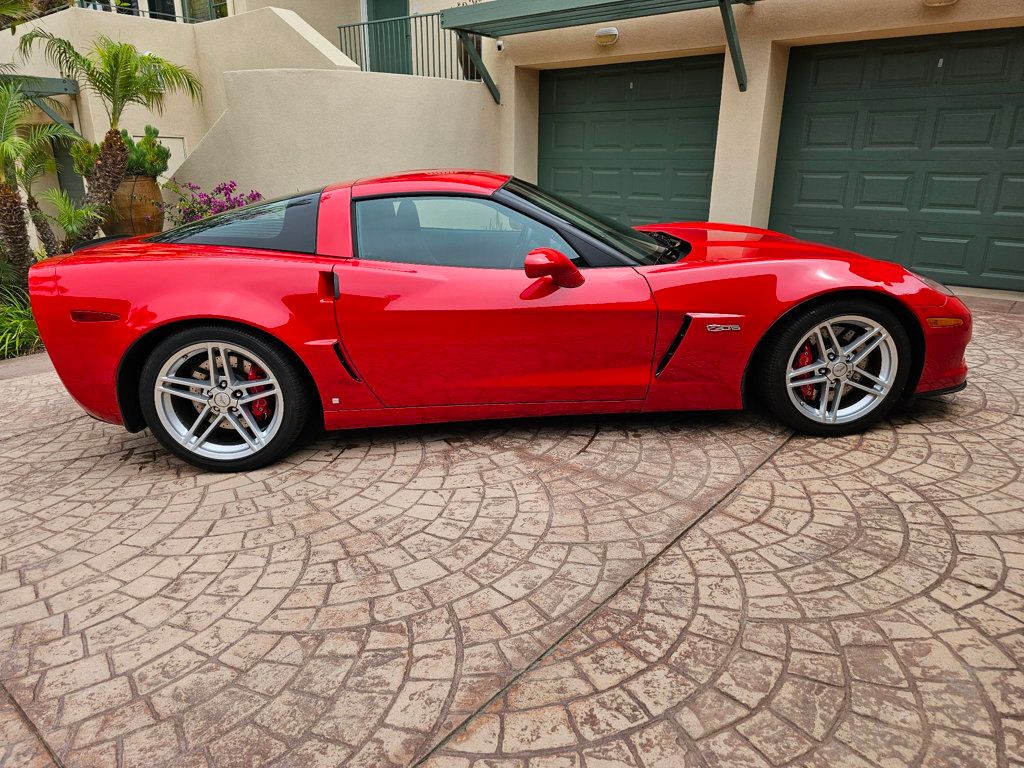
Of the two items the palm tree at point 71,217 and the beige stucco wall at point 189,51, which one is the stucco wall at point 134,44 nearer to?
the beige stucco wall at point 189,51

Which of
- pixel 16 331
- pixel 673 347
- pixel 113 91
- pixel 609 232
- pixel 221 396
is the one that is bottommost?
pixel 16 331

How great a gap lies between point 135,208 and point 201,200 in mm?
877

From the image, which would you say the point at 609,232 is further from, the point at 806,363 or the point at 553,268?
the point at 806,363

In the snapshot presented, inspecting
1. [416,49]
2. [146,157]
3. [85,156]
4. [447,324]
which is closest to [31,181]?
[85,156]

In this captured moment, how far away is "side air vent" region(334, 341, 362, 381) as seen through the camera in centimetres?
337

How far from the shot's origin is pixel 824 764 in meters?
1.73

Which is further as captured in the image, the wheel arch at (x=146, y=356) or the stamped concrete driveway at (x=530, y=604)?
the wheel arch at (x=146, y=356)

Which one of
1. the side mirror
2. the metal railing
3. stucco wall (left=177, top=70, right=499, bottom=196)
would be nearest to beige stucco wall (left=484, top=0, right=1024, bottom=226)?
the metal railing

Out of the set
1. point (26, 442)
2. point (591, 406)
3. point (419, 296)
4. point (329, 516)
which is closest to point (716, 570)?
point (591, 406)

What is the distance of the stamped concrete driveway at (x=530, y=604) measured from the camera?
1.85 metres

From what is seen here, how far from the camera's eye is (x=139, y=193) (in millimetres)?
9547

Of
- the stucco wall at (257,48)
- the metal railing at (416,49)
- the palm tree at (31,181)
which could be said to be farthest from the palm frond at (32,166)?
the metal railing at (416,49)

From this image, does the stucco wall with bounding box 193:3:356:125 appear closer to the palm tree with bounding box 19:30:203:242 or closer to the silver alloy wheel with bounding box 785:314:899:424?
the palm tree with bounding box 19:30:203:242

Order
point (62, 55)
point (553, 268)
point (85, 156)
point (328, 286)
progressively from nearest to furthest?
1. point (553, 268)
2. point (328, 286)
3. point (85, 156)
4. point (62, 55)
